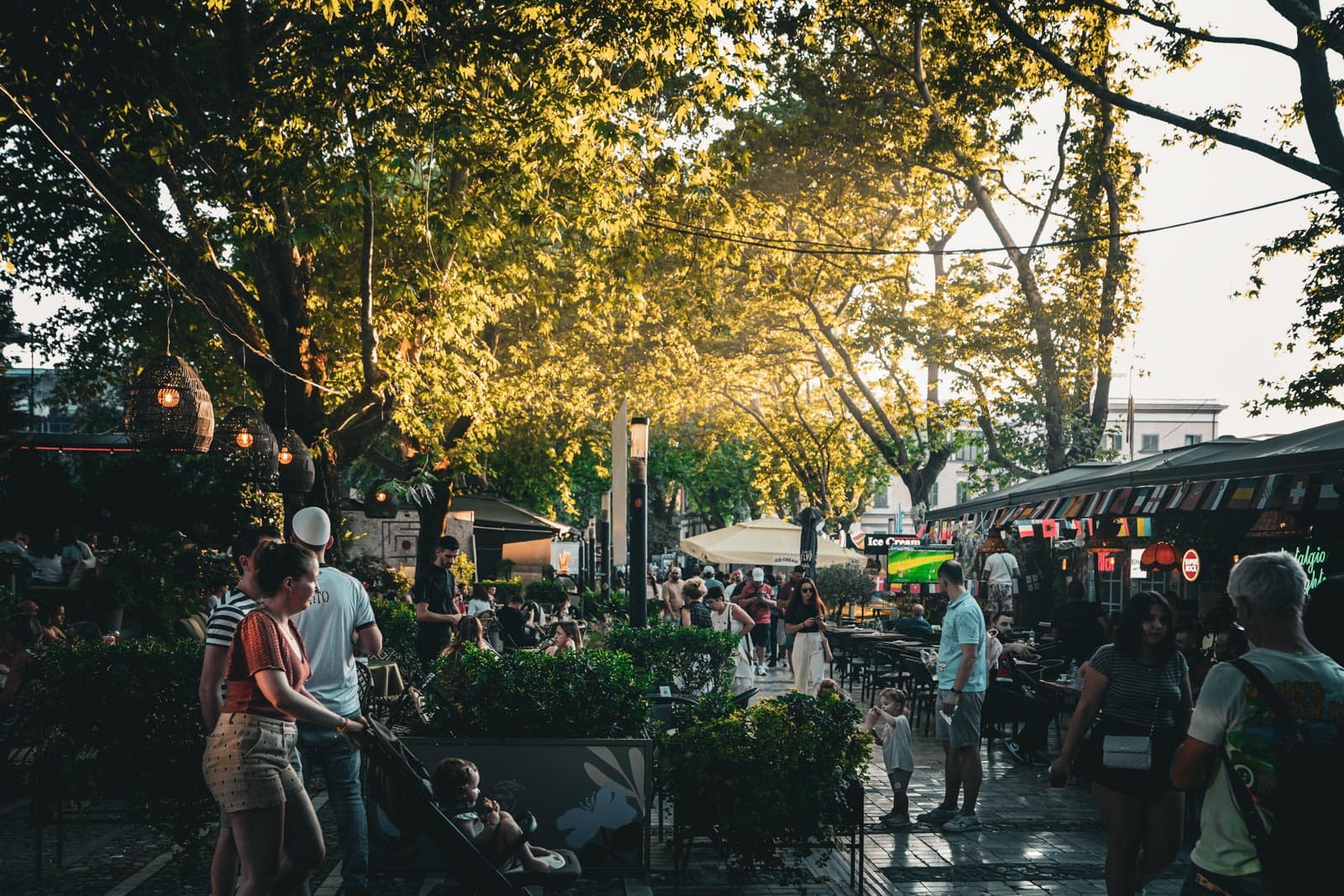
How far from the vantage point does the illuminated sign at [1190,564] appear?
50.2 feet

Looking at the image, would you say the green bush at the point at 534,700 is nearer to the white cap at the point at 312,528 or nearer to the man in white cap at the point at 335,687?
the man in white cap at the point at 335,687

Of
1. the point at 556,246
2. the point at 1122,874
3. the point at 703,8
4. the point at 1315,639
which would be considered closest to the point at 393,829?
the point at 1122,874

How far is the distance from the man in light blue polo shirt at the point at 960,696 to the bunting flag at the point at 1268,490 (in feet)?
12.6

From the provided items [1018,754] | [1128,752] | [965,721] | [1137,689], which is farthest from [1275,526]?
[1128,752]

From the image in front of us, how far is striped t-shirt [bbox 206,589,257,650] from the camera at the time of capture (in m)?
5.03

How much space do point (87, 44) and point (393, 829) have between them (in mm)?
7808

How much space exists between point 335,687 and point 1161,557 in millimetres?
13065

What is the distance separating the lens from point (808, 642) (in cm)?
1456

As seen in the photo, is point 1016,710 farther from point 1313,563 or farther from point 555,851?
point 555,851

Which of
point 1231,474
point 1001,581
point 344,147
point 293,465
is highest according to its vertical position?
point 344,147

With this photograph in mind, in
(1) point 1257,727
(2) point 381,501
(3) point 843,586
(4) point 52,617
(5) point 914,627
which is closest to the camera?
(1) point 1257,727

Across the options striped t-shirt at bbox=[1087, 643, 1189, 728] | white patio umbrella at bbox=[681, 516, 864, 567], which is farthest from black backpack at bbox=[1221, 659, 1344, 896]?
white patio umbrella at bbox=[681, 516, 864, 567]

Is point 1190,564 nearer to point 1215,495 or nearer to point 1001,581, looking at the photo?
point 1001,581

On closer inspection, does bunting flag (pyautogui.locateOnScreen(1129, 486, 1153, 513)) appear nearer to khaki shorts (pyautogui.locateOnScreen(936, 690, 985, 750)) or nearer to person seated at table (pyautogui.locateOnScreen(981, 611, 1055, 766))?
person seated at table (pyautogui.locateOnScreen(981, 611, 1055, 766))
